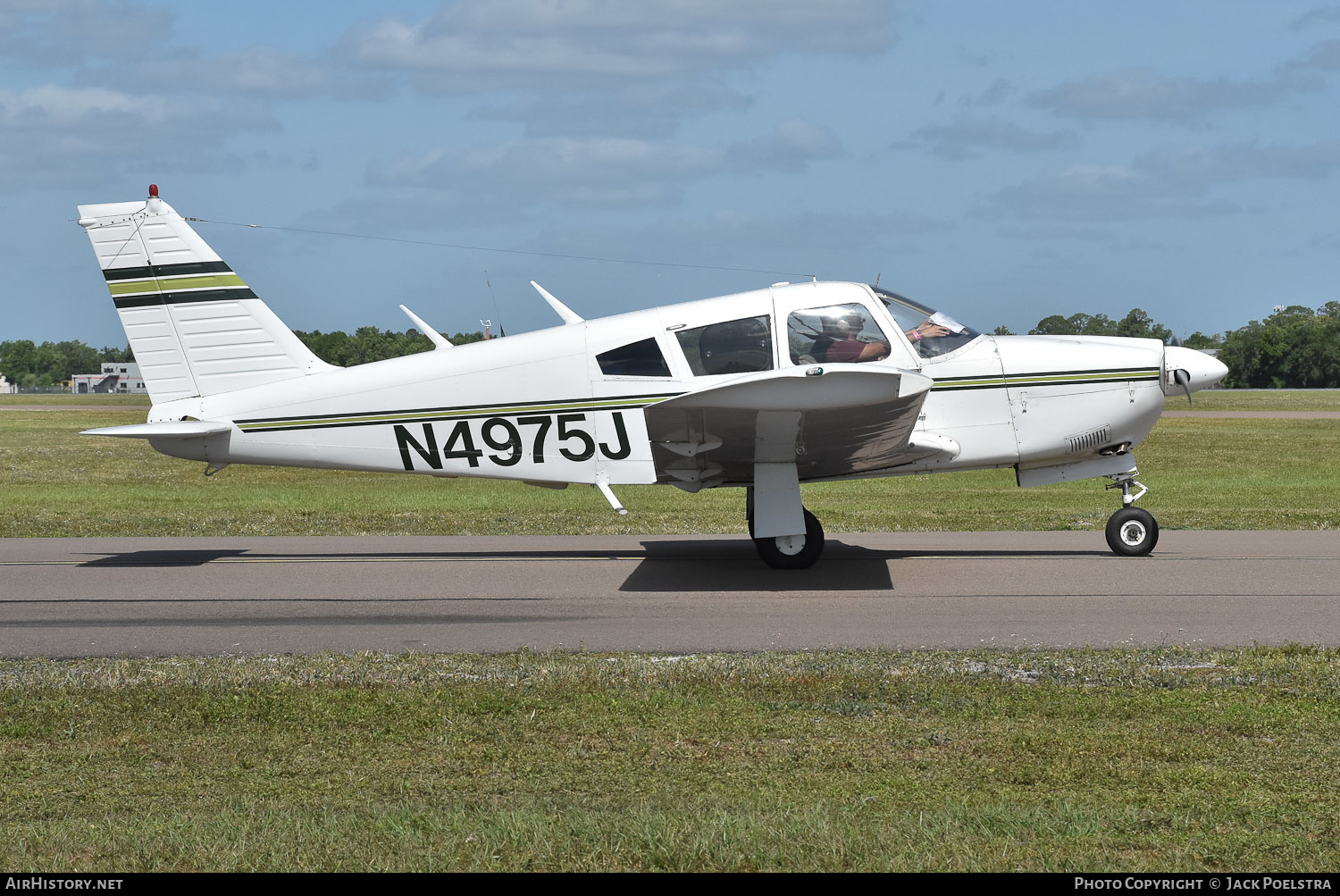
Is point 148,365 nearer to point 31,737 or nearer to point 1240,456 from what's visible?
point 31,737

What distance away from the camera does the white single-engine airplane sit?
34.8 feet

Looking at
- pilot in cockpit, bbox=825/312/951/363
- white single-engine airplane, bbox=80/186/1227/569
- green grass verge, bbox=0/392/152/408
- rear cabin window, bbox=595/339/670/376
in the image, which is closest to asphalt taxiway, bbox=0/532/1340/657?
white single-engine airplane, bbox=80/186/1227/569

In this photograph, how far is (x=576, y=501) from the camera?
18719 mm

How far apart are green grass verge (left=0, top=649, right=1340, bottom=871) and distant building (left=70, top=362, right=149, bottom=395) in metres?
164

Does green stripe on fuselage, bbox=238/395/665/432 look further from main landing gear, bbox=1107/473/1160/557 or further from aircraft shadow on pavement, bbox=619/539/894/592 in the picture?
main landing gear, bbox=1107/473/1160/557

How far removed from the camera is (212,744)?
5.62 metres

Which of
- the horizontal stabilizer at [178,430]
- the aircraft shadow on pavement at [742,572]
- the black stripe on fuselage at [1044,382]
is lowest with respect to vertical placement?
the aircraft shadow on pavement at [742,572]

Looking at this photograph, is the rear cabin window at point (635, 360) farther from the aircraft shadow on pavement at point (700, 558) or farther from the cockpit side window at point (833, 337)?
the aircraft shadow on pavement at point (700, 558)

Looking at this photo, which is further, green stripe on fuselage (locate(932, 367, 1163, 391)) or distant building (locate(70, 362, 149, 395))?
distant building (locate(70, 362, 149, 395))

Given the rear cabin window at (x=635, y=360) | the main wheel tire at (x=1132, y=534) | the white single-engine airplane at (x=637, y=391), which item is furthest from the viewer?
the main wheel tire at (x=1132, y=534)

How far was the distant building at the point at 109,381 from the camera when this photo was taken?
167625mm

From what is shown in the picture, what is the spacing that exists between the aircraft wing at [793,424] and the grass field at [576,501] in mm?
3613

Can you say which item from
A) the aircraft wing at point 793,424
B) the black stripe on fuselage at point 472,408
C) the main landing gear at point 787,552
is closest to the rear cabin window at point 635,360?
the black stripe on fuselage at point 472,408
